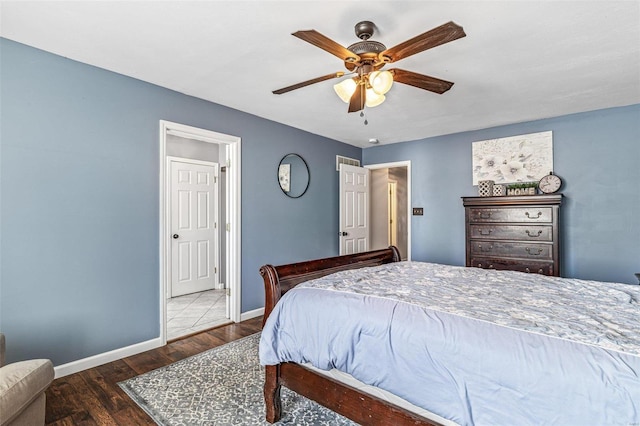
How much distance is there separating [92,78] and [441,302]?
3.12 m

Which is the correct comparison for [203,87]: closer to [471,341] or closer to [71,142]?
Answer: [71,142]

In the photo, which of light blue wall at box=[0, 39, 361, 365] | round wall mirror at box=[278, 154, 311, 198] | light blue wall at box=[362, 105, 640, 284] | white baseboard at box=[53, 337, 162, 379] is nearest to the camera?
light blue wall at box=[0, 39, 361, 365]

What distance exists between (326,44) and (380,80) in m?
0.43

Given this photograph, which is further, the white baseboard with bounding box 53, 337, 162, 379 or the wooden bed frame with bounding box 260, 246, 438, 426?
the white baseboard with bounding box 53, 337, 162, 379

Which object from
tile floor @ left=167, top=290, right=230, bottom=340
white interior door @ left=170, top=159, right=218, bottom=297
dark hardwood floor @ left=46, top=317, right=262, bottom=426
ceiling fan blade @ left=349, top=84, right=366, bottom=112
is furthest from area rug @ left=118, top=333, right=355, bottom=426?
white interior door @ left=170, top=159, right=218, bottom=297

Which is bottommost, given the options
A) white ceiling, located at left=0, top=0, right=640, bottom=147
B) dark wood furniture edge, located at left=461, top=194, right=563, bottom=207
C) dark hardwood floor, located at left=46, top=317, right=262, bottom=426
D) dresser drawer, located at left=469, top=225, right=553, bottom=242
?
dark hardwood floor, located at left=46, top=317, right=262, bottom=426

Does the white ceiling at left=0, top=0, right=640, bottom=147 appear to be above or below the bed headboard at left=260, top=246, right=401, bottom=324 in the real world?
above

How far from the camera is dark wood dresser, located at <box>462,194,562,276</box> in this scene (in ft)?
11.6

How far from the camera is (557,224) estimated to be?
3.53m

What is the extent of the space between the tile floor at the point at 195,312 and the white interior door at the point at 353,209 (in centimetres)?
204

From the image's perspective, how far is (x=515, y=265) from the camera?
12.2ft

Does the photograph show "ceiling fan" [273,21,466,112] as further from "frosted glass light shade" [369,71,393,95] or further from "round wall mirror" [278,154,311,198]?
"round wall mirror" [278,154,311,198]

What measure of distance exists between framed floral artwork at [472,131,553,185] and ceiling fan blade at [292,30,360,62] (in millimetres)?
3223

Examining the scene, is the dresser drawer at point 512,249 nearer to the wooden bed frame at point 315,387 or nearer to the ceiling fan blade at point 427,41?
the wooden bed frame at point 315,387
